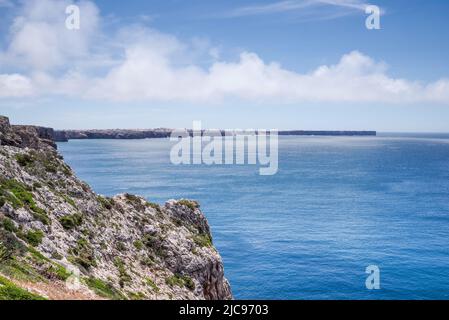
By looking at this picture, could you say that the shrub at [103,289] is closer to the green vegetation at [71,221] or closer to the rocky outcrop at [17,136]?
the green vegetation at [71,221]

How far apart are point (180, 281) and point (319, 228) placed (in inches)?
2677

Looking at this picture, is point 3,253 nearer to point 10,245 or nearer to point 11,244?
point 10,245

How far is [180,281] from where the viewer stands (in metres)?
38.5

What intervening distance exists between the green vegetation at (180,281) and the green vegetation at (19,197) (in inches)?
467

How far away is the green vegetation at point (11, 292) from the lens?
16.3 meters

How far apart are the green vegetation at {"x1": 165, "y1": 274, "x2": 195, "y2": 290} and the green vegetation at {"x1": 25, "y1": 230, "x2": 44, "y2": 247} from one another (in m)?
12.4

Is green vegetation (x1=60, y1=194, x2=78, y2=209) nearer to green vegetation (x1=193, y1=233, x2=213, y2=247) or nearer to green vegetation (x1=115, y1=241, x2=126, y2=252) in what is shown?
green vegetation (x1=115, y1=241, x2=126, y2=252)

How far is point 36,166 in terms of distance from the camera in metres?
39.3

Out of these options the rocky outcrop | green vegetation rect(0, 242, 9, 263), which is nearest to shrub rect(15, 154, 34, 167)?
the rocky outcrop

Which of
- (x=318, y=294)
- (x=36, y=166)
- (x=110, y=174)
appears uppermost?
(x=36, y=166)

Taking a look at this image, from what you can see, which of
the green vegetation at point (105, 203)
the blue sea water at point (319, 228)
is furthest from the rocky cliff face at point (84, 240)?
the blue sea water at point (319, 228)

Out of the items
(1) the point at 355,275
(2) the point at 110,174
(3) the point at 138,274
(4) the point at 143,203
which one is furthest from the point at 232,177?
(3) the point at 138,274
